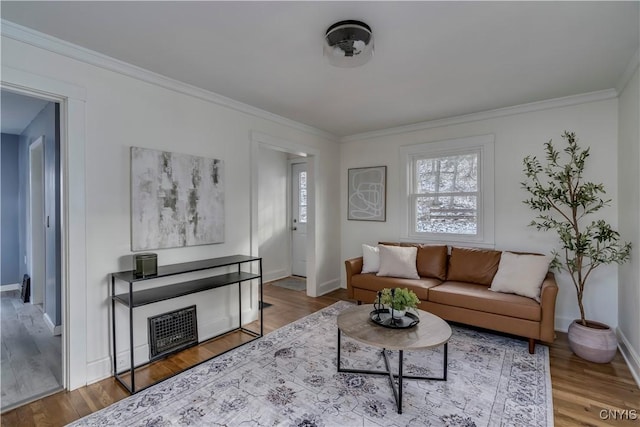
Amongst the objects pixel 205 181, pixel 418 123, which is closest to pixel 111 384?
pixel 205 181

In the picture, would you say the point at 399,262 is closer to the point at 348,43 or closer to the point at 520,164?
the point at 520,164

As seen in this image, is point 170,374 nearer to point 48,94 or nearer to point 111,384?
point 111,384

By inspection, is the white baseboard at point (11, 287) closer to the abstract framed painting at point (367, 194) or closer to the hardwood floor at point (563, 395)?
the hardwood floor at point (563, 395)

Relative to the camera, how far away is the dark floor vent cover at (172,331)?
266cm

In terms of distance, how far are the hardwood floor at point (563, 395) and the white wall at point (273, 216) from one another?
256cm

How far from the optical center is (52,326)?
3254 mm

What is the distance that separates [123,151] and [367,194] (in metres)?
3.25

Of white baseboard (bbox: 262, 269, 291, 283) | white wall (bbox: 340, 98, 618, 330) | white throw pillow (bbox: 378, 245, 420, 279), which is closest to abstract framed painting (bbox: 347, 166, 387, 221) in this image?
white wall (bbox: 340, 98, 618, 330)

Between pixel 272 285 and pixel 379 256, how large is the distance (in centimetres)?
211

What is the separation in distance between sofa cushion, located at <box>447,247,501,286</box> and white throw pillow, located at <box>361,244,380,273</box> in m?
0.86

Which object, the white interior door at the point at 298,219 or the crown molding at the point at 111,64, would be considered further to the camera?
the white interior door at the point at 298,219

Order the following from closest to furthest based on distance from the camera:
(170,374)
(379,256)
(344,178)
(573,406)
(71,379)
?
(573,406)
(71,379)
(170,374)
(379,256)
(344,178)

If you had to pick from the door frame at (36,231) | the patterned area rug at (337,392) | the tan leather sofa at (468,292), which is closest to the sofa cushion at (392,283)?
the tan leather sofa at (468,292)

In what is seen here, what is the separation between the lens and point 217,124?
325 cm
